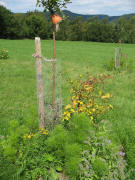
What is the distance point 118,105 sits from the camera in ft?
14.9

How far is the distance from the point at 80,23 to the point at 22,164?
51130mm

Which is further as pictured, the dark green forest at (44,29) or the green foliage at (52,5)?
the dark green forest at (44,29)

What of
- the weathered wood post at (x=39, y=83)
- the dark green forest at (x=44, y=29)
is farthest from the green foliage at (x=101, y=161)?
the dark green forest at (x=44, y=29)

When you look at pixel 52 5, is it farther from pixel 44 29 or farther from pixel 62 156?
pixel 44 29

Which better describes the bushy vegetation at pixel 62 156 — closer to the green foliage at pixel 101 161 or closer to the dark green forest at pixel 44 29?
the green foliage at pixel 101 161

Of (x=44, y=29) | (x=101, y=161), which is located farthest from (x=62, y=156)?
(x=44, y=29)

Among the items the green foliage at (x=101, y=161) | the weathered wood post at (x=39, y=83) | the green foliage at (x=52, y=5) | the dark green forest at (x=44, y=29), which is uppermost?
the dark green forest at (x=44, y=29)

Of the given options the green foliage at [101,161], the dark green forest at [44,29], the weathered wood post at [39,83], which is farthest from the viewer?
the dark green forest at [44,29]

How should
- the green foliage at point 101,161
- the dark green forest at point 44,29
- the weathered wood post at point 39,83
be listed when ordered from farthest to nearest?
the dark green forest at point 44,29 < the weathered wood post at point 39,83 < the green foliage at point 101,161

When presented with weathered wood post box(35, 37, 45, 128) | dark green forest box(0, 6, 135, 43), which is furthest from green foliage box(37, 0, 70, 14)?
dark green forest box(0, 6, 135, 43)

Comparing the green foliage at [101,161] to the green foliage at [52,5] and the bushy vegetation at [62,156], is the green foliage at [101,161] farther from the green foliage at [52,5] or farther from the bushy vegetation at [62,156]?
the green foliage at [52,5]

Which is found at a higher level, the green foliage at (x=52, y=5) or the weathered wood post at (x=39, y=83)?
the green foliage at (x=52, y=5)

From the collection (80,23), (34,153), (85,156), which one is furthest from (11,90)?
(80,23)

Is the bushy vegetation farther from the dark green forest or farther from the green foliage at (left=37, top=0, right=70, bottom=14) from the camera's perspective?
the dark green forest
